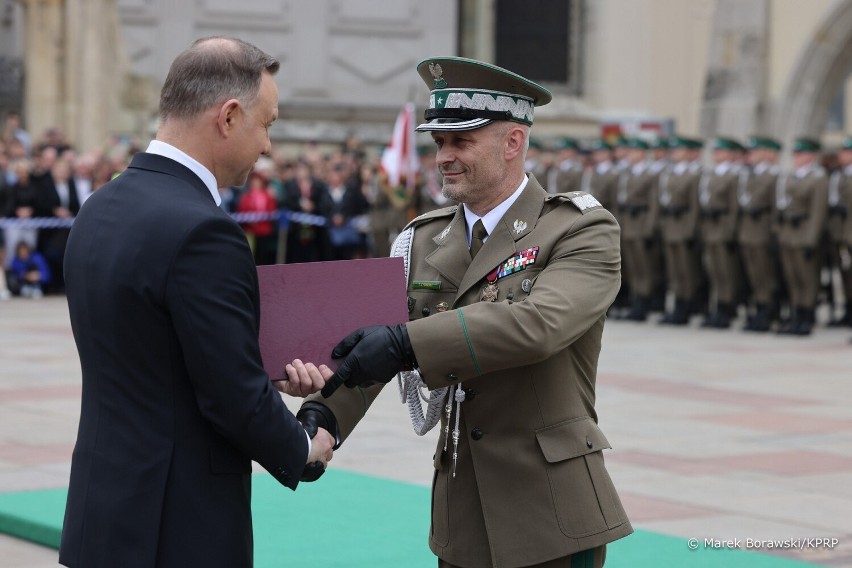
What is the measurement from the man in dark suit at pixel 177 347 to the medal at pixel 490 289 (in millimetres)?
627

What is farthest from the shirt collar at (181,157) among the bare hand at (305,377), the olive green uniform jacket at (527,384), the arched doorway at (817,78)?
the arched doorway at (817,78)

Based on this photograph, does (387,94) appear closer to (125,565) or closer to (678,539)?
(678,539)

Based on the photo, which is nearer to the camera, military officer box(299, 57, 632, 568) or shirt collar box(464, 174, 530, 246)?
military officer box(299, 57, 632, 568)

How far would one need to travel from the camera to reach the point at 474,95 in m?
3.62

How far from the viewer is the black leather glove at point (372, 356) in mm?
3340

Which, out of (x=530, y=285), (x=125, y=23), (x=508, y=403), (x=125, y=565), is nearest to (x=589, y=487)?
(x=508, y=403)

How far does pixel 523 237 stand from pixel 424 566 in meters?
2.50

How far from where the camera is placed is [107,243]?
10.2ft

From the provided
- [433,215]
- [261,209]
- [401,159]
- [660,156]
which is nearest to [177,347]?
[433,215]

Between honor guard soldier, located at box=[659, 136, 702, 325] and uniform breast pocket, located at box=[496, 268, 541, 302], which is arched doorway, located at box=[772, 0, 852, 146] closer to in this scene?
honor guard soldier, located at box=[659, 136, 702, 325]

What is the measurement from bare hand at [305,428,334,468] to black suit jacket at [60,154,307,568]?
0.65 ft

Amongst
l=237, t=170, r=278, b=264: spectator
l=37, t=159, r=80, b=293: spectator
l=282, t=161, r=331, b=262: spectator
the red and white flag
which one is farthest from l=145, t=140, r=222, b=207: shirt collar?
l=282, t=161, r=331, b=262: spectator

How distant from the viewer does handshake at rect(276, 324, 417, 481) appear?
3.34 metres

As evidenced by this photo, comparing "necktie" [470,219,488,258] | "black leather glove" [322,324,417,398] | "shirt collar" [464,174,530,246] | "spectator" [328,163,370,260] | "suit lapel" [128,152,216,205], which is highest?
"suit lapel" [128,152,216,205]
